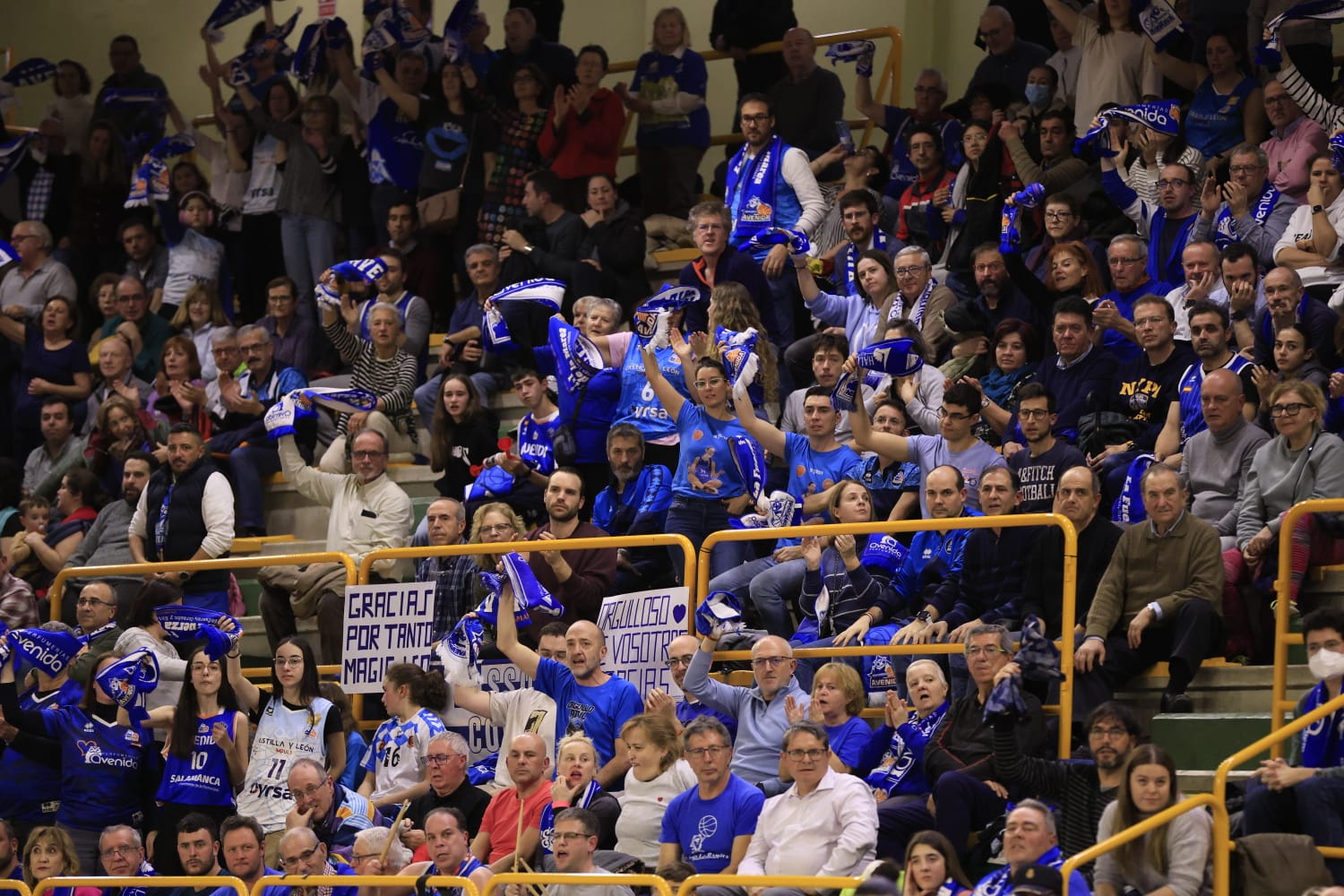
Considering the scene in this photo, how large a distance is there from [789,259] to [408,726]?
4.07 m

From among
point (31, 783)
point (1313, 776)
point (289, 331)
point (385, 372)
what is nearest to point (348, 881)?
point (31, 783)

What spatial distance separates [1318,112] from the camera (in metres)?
12.1

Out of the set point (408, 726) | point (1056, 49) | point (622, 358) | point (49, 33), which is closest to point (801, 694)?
point (408, 726)

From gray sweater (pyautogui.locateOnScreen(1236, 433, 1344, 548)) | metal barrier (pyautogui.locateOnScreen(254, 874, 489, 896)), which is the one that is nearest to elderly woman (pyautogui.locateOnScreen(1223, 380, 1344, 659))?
gray sweater (pyautogui.locateOnScreen(1236, 433, 1344, 548))

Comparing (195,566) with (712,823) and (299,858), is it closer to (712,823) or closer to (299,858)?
(299,858)

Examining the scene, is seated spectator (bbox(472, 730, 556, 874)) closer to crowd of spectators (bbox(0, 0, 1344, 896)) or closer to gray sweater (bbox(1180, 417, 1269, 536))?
crowd of spectators (bbox(0, 0, 1344, 896))

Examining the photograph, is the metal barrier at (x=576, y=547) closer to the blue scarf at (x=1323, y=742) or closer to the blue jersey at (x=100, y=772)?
the blue jersey at (x=100, y=772)

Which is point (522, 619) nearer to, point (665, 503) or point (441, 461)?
point (665, 503)

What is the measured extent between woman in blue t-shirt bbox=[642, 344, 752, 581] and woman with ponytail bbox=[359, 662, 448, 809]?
1322 mm

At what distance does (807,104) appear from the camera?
14891 millimetres

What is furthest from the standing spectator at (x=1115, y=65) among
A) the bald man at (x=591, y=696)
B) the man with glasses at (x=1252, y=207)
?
the bald man at (x=591, y=696)

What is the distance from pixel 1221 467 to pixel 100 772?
526 centimetres

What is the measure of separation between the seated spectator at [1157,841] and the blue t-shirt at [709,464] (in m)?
3.50

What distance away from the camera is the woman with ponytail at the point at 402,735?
10.2m
